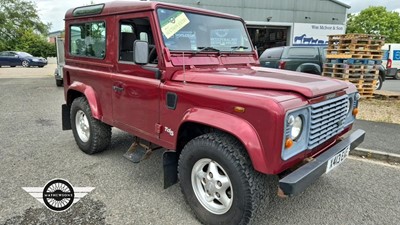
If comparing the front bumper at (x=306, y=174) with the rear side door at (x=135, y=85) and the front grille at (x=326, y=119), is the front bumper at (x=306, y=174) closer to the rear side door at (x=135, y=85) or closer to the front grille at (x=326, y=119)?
the front grille at (x=326, y=119)

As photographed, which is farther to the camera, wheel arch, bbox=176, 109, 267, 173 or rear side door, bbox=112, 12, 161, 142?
rear side door, bbox=112, 12, 161, 142

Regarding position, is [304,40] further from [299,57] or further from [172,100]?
[172,100]

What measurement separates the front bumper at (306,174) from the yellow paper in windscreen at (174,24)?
183cm

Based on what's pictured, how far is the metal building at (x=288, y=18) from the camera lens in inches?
772

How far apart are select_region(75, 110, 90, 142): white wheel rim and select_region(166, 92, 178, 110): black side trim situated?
199 cm

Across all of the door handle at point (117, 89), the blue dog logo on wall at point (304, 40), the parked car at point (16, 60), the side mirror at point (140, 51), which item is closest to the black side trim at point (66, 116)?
the door handle at point (117, 89)

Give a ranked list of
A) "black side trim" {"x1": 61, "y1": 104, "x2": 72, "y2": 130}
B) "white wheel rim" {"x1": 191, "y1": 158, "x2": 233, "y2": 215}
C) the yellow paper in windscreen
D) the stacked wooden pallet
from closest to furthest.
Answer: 1. "white wheel rim" {"x1": 191, "y1": 158, "x2": 233, "y2": 215}
2. the yellow paper in windscreen
3. "black side trim" {"x1": 61, "y1": 104, "x2": 72, "y2": 130}
4. the stacked wooden pallet

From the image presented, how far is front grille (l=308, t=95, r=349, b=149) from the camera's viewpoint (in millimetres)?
2422

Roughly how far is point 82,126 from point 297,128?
3.40 metres

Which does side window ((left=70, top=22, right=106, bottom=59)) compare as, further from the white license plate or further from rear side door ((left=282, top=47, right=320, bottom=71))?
rear side door ((left=282, top=47, right=320, bottom=71))

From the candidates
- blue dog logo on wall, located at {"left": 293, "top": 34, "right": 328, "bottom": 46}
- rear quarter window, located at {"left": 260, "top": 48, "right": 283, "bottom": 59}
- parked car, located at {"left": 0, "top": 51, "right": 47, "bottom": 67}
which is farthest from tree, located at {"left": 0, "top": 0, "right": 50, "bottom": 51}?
rear quarter window, located at {"left": 260, "top": 48, "right": 283, "bottom": 59}

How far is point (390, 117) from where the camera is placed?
6.67m

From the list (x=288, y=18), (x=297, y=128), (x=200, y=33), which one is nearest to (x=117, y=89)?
(x=200, y=33)

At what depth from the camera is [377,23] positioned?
46188 mm
